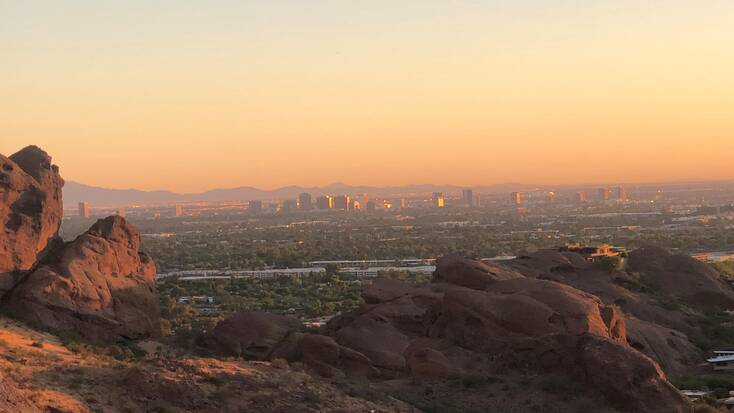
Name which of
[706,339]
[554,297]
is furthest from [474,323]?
[706,339]

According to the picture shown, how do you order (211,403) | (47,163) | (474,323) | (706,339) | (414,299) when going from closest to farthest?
1. (211,403)
2. (474,323)
3. (47,163)
4. (414,299)
5. (706,339)

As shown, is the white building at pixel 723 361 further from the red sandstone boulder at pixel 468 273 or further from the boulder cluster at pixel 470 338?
the red sandstone boulder at pixel 468 273

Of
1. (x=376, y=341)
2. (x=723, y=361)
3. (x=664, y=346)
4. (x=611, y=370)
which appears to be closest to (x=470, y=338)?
(x=376, y=341)

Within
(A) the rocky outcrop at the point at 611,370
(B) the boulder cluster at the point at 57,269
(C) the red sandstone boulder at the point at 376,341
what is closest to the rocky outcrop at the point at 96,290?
(B) the boulder cluster at the point at 57,269

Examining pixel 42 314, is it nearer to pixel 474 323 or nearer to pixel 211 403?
pixel 211 403

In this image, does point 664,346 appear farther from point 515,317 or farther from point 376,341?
point 376,341

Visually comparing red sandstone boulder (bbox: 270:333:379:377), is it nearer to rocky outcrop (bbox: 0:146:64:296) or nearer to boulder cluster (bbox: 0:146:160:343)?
boulder cluster (bbox: 0:146:160:343)

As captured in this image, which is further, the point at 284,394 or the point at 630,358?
the point at 630,358
